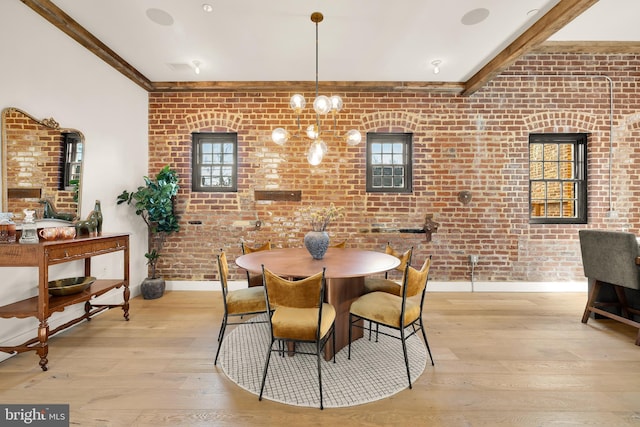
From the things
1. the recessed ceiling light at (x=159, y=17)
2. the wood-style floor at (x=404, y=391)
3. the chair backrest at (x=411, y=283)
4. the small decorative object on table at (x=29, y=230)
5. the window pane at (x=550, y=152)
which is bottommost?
the wood-style floor at (x=404, y=391)

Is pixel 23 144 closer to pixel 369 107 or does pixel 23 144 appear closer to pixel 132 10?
pixel 132 10

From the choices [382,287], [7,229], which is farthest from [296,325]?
[7,229]

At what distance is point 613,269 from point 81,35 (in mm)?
5549

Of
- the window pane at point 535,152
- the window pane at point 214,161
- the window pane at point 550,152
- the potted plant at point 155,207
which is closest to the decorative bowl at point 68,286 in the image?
the potted plant at point 155,207

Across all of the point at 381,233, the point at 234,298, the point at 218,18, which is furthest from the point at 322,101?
the point at 381,233

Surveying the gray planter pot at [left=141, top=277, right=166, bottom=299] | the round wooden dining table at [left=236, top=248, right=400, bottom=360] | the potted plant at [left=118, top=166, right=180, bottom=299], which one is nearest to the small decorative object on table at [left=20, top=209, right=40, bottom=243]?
the potted plant at [left=118, top=166, right=180, bottom=299]

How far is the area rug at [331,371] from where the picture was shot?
180cm

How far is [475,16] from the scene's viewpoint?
2576mm

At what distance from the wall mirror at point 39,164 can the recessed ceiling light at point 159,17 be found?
130cm

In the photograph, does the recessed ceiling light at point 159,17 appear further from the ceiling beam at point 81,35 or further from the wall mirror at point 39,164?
the wall mirror at point 39,164

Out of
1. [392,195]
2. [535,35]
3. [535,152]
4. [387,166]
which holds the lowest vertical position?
[392,195]

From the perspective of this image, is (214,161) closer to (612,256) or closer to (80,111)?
(80,111)

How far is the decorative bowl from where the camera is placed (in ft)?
7.74
